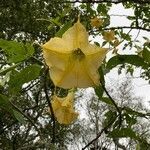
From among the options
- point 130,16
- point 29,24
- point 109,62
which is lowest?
point 109,62

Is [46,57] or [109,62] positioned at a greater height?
[109,62]

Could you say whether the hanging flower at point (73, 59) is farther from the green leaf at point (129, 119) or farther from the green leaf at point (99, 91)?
the green leaf at point (129, 119)

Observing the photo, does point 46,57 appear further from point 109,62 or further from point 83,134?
point 83,134

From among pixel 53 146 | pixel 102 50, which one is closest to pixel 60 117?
pixel 53 146

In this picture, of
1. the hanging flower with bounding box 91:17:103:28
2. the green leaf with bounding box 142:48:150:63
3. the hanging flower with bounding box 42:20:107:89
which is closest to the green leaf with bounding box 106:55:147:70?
the green leaf with bounding box 142:48:150:63

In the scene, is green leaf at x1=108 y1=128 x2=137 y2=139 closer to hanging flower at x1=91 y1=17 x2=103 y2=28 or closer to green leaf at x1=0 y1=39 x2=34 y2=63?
green leaf at x1=0 y1=39 x2=34 y2=63

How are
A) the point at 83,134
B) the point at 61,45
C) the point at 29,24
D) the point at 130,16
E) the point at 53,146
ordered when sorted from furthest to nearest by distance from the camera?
the point at 83,134, the point at 29,24, the point at 130,16, the point at 53,146, the point at 61,45
